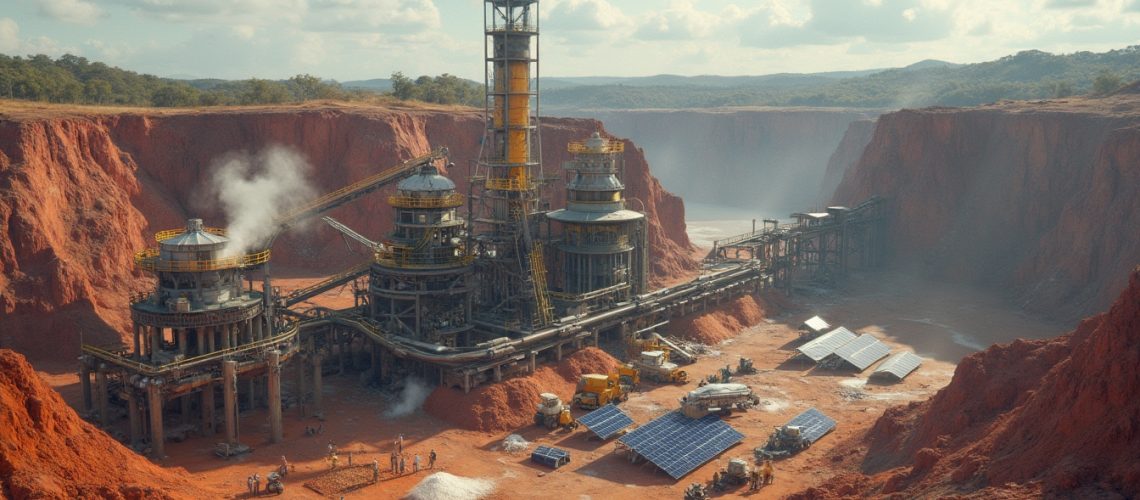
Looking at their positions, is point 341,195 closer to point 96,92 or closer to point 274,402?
point 274,402

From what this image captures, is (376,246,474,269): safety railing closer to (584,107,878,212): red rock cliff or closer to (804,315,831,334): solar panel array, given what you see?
(804,315,831,334): solar panel array

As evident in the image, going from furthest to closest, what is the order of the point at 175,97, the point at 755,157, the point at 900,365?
the point at 755,157, the point at 175,97, the point at 900,365

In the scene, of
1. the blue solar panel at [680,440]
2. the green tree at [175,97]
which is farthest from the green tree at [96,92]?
the blue solar panel at [680,440]

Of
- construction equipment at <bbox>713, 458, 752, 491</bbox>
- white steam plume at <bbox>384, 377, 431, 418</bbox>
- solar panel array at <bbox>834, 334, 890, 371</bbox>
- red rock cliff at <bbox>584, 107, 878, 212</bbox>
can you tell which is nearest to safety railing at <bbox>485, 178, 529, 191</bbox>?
white steam plume at <bbox>384, 377, 431, 418</bbox>

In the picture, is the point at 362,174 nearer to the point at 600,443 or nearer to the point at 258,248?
the point at 258,248

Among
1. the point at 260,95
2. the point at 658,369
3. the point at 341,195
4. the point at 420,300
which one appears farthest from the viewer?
the point at 260,95

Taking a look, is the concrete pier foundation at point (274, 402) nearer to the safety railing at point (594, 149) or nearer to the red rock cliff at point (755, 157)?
the safety railing at point (594, 149)

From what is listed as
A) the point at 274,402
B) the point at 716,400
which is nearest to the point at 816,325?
the point at 716,400

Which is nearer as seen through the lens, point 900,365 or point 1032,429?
point 1032,429
